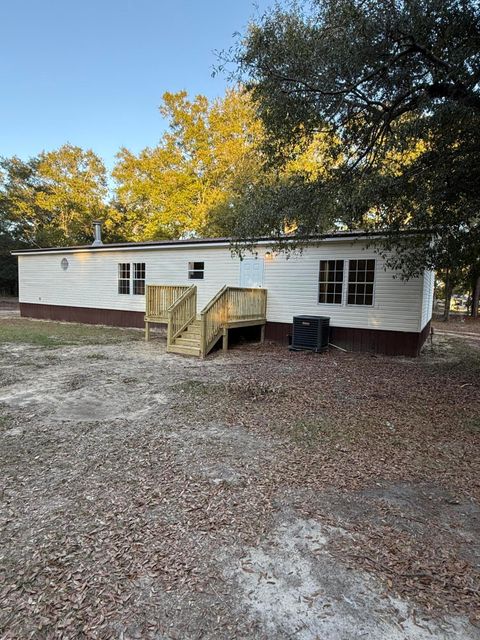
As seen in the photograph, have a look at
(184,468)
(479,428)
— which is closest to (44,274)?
(184,468)

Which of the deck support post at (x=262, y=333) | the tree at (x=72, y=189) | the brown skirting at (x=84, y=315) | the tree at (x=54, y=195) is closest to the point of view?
the deck support post at (x=262, y=333)

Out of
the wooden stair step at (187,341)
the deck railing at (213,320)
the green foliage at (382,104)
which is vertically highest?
the green foliage at (382,104)

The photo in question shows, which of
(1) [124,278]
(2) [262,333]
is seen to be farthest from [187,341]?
(1) [124,278]

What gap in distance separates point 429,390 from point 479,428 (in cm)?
163

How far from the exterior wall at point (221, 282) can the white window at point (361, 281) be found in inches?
5.6

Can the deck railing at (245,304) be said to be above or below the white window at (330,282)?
below

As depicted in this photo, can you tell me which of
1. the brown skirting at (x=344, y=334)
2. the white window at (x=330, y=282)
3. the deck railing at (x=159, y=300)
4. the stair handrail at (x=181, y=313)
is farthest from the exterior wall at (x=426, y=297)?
the deck railing at (x=159, y=300)

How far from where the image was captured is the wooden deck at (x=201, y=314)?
8945 mm

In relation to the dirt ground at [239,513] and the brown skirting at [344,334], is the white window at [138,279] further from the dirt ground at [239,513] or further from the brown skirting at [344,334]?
the dirt ground at [239,513]

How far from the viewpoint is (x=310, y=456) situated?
3.72 m

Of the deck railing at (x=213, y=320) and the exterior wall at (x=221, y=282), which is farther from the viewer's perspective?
the exterior wall at (x=221, y=282)

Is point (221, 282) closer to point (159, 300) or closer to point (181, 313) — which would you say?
point (159, 300)

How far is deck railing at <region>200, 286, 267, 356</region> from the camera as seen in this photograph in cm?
882

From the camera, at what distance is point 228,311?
938cm
